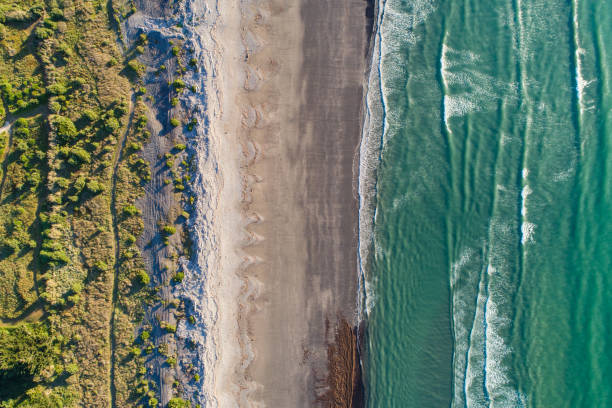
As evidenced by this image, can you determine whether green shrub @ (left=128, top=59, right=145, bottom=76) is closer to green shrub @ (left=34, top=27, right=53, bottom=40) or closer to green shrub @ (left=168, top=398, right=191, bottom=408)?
green shrub @ (left=34, top=27, right=53, bottom=40)

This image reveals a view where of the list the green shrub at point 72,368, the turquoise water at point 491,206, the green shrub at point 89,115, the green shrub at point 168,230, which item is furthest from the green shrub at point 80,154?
the turquoise water at point 491,206

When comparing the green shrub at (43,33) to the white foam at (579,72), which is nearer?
the green shrub at (43,33)

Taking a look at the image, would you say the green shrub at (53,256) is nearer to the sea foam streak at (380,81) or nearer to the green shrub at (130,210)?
the green shrub at (130,210)

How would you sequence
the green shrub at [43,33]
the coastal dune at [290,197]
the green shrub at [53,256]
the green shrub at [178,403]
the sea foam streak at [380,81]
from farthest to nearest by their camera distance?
1. the sea foam streak at [380,81]
2. the coastal dune at [290,197]
3. the green shrub at [43,33]
4. the green shrub at [53,256]
5. the green shrub at [178,403]

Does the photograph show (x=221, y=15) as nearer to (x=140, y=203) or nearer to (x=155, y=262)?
(x=140, y=203)

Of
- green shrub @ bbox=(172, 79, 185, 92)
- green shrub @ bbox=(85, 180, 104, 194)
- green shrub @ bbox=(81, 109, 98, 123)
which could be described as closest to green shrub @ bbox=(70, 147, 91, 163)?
green shrub @ bbox=(85, 180, 104, 194)

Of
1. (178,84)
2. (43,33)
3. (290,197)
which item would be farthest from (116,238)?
(43,33)

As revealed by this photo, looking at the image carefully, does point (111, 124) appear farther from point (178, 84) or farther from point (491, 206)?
point (491, 206)
